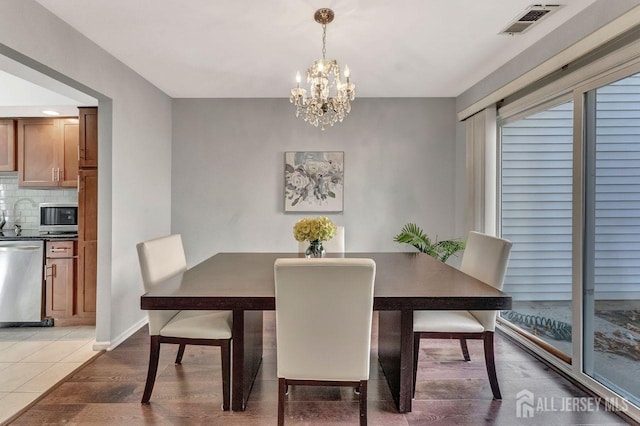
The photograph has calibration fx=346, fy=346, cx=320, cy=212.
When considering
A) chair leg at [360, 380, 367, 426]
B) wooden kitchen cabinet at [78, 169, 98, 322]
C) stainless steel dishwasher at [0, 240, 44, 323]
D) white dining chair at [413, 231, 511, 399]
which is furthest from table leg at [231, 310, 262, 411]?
stainless steel dishwasher at [0, 240, 44, 323]

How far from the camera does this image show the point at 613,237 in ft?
7.23

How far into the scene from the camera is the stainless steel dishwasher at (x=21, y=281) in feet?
11.0

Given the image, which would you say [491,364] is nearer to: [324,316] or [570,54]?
[324,316]

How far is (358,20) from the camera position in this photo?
7.68 ft

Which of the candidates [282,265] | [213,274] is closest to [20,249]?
[213,274]

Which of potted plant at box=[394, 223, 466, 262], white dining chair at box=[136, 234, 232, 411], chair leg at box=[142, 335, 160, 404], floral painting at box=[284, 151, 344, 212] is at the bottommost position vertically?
chair leg at box=[142, 335, 160, 404]

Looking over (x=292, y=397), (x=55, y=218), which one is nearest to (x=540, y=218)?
(x=292, y=397)

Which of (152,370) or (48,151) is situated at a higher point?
(48,151)

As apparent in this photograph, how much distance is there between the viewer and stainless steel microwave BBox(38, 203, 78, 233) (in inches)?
143

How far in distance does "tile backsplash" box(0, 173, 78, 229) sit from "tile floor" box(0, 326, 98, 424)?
124 cm

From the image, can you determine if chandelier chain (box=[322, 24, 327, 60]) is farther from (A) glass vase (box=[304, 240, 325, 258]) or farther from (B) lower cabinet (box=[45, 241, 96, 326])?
(B) lower cabinet (box=[45, 241, 96, 326])

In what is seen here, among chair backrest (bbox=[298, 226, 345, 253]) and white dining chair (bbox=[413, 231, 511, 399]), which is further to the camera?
chair backrest (bbox=[298, 226, 345, 253])

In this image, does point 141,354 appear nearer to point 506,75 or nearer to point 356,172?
point 356,172

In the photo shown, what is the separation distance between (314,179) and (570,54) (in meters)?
2.60
